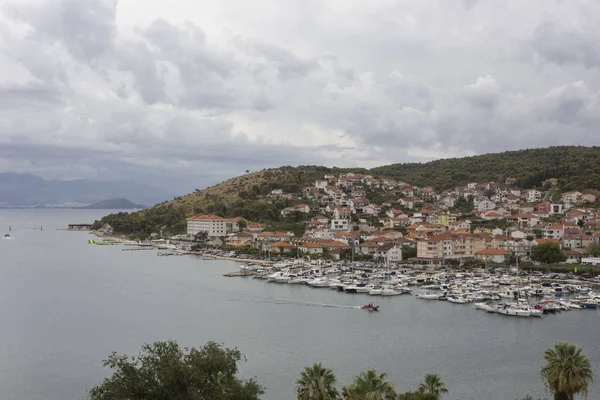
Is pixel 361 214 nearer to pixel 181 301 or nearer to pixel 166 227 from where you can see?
pixel 166 227

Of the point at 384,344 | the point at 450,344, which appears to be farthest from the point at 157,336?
the point at 450,344

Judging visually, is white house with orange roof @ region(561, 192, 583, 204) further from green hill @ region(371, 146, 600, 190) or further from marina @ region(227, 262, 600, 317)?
marina @ region(227, 262, 600, 317)

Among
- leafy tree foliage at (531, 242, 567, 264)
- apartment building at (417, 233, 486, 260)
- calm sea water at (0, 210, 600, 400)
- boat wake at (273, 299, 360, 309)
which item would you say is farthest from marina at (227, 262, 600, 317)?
boat wake at (273, 299, 360, 309)

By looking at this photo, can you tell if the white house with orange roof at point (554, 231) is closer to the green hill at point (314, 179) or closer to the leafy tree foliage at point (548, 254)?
the leafy tree foliage at point (548, 254)

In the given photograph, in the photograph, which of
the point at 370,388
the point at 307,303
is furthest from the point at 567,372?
the point at 307,303

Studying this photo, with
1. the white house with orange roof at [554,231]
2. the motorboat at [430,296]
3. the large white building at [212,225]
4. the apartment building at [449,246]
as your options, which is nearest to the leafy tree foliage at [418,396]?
the motorboat at [430,296]
